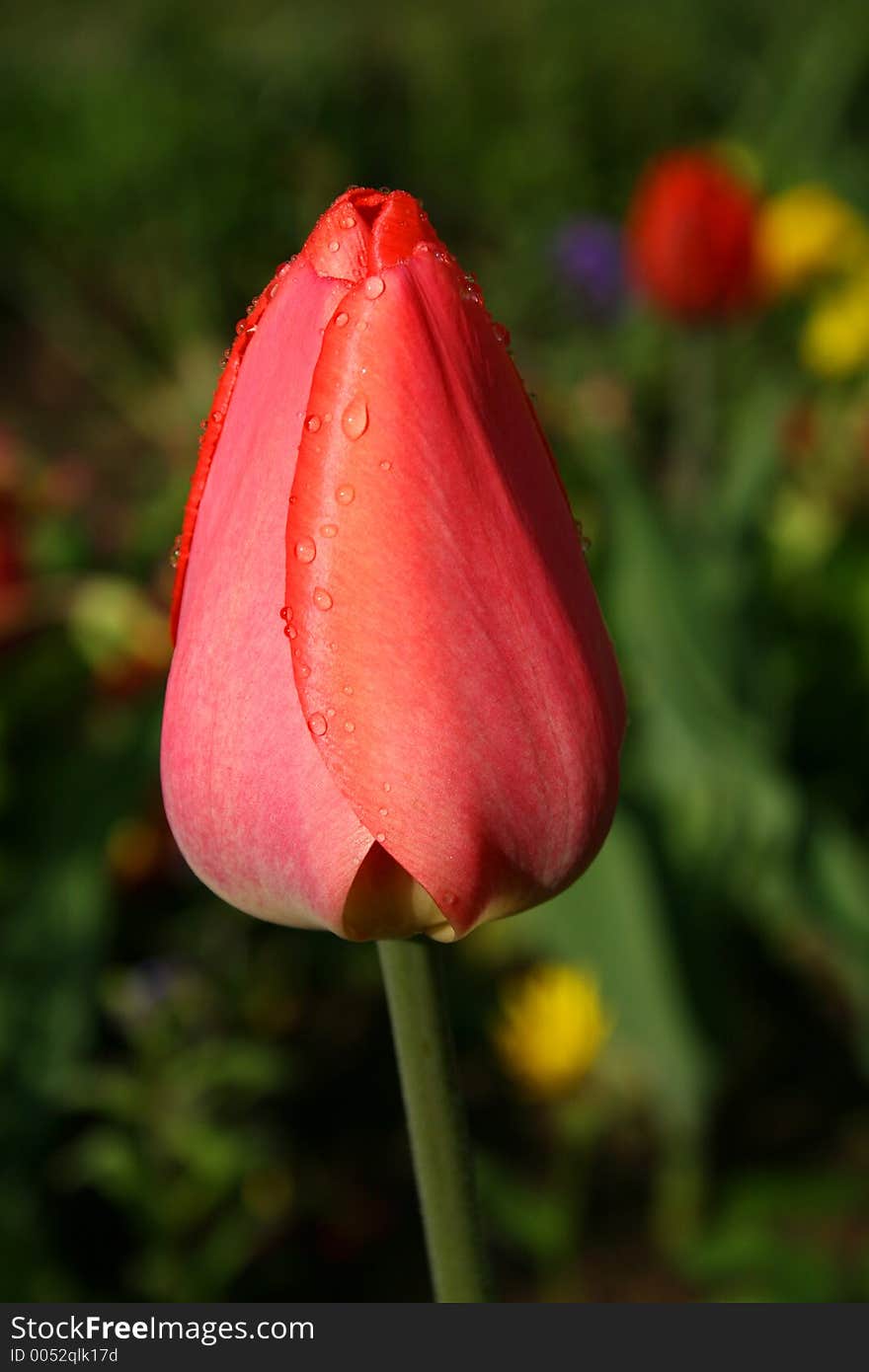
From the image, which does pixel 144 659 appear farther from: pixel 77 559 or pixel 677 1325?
pixel 677 1325

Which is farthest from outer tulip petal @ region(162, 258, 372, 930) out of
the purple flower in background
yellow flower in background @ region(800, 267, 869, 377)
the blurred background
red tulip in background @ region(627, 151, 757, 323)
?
the purple flower in background

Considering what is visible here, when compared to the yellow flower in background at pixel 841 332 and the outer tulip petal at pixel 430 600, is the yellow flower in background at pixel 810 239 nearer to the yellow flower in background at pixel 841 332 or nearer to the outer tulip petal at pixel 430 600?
the yellow flower in background at pixel 841 332

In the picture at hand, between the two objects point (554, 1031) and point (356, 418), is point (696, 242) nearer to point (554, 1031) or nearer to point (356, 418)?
point (554, 1031)

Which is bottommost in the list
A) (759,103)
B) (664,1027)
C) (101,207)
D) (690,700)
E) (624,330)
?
(664,1027)

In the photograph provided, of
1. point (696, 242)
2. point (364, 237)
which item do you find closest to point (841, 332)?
point (696, 242)

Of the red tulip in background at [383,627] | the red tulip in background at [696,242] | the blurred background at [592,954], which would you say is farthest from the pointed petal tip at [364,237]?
the red tulip in background at [696,242]

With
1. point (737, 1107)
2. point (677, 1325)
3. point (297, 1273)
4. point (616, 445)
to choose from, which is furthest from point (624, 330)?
point (677, 1325)

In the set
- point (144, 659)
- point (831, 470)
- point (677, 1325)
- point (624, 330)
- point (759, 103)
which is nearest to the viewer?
point (677, 1325)
